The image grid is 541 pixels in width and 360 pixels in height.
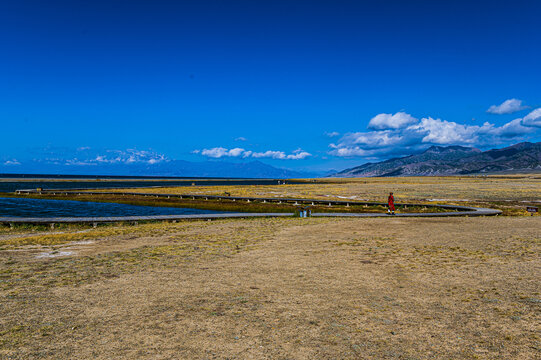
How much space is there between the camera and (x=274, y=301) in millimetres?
9656

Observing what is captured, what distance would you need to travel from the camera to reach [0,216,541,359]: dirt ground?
703cm

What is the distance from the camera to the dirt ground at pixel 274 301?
7027 mm

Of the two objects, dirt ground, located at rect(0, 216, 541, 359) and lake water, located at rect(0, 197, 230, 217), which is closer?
dirt ground, located at rect(0, 216, 541, 359)

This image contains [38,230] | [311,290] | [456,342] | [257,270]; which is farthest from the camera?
[38,230]

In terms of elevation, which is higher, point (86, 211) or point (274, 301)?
point (86, 211)

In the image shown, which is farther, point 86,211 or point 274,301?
point 86,211

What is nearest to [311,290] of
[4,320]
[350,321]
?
[350,321]

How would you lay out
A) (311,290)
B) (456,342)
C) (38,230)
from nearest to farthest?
(456,342), (311,290), (38,230)

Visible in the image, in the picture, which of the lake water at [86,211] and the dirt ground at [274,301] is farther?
the lake water at [86,211]

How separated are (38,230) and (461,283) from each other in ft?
101

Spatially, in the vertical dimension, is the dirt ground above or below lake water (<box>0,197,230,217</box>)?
below

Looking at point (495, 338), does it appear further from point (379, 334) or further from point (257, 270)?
point (257, 270)

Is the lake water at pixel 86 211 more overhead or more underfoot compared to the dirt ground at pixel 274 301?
more overhead

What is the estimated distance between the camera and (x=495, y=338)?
24.0 feet
